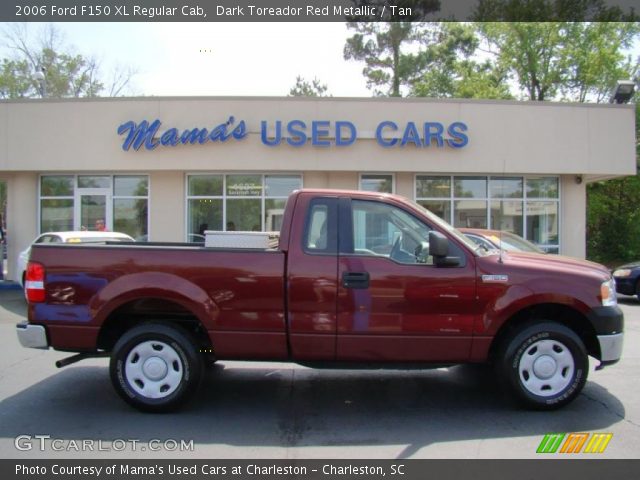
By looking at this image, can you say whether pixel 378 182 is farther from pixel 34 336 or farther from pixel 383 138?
pixel 34 336

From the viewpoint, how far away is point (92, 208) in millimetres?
15781

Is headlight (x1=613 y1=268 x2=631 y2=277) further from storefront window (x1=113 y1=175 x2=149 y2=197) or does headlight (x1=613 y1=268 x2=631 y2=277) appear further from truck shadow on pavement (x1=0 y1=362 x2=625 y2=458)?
storefront window (x1=113 y1=175 x2=149 y2=197)

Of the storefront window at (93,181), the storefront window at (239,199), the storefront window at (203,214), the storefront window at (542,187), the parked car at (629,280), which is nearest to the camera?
the parked car at (629,280)

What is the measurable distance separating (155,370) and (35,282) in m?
1.39

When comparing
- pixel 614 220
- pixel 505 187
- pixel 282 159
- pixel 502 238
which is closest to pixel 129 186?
pixel 282 159

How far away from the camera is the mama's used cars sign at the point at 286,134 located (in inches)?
577

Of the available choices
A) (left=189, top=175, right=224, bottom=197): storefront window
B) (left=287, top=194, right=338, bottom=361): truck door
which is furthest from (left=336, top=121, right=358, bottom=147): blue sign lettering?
(left=287, top=194, right=338, bottom=361): truck door

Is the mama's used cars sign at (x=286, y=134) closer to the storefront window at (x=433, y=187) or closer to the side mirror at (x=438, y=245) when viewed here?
the storefront window at (x=433, y=187)

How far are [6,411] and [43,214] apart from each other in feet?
40.5

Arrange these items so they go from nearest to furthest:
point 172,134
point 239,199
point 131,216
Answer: point 172,134 → point 239,199 → point 131,216

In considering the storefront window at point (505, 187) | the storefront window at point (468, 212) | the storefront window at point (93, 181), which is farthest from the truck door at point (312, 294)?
the storefront window at point (93, 181)

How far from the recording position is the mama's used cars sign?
1466cm

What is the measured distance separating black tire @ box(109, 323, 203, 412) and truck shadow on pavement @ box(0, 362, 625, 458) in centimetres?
16
